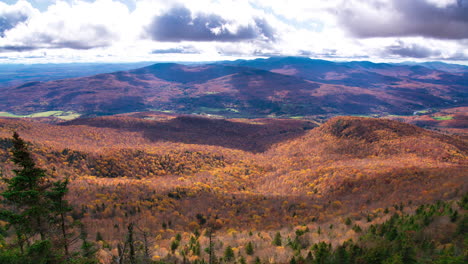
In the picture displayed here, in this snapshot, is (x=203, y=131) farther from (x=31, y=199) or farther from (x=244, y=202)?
(x=31, y=199)

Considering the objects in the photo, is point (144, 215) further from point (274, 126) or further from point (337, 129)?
point (274, 126)

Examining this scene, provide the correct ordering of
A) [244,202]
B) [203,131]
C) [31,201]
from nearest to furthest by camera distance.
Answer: [31,201] < [244,202] < [203,131]

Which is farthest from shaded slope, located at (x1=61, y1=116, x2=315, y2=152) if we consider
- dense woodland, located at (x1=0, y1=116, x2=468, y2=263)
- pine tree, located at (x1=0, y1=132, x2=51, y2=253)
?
pine tree, located at (x1=0, y1=132, x2=51, y2=253)

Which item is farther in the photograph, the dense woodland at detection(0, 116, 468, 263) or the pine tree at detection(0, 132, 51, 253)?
the dense woodland at detection(0, 116, 468, 263)

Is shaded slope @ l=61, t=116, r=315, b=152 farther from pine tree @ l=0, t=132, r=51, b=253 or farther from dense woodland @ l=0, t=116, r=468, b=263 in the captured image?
pine tree @ l=0, t=132, r=51, b=253

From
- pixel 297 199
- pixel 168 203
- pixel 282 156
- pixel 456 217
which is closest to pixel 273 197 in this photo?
pixel 297 199

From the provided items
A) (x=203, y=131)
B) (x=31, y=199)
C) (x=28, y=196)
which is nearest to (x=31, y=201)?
(x=31, y=199)

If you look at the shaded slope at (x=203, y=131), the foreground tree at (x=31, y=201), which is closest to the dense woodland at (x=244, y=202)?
the foreground tree at (x=31, y=201)

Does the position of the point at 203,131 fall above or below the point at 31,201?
below
